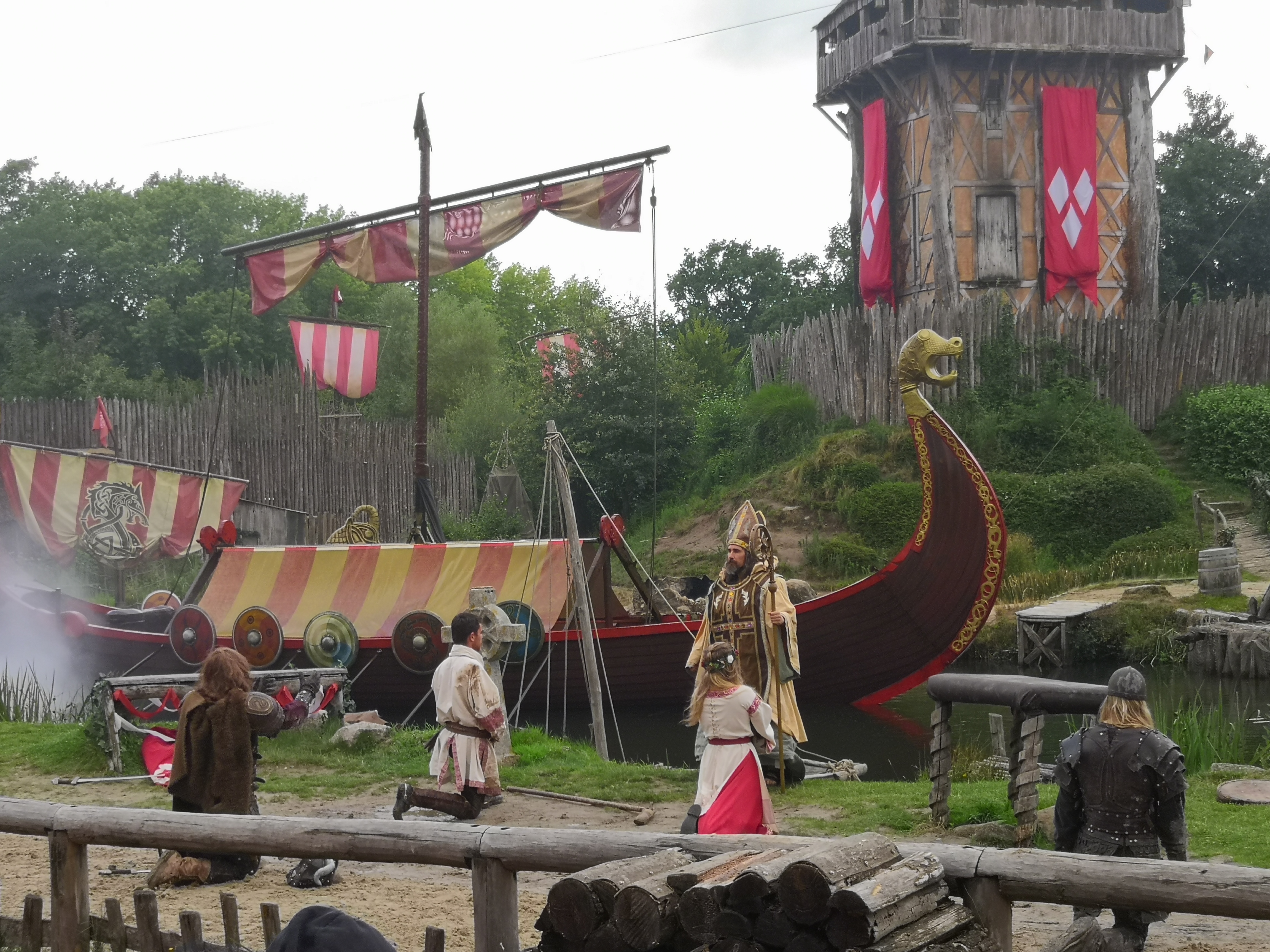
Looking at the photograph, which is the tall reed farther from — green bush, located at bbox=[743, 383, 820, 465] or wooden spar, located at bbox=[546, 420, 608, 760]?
green bush, located at bbox=[743, 383, 820, 465]

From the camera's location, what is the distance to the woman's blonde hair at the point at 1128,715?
5.25m

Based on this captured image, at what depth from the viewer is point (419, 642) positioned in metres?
14.1

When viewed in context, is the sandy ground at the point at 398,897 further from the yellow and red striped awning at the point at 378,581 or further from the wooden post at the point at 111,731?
the yellow and red striped awning at the point at 378,581

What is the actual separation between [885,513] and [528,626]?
10076 mm

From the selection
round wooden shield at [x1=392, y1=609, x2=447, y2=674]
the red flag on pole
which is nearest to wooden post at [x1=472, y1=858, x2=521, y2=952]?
round wooden shield at [x1=392, y1=609, x2=447, y2=674]

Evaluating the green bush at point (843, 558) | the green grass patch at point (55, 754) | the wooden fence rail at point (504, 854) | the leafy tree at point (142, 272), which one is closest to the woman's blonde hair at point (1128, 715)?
the wooden fence rail at point (504, 854)

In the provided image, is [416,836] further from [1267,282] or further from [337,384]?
[1267,282]

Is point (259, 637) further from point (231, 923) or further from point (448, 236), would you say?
point (231, 923)

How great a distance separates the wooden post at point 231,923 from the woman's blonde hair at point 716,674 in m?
2.84

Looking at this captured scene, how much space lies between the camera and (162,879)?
678 centimetres

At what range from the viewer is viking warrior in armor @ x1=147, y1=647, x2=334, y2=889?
6.94 metres

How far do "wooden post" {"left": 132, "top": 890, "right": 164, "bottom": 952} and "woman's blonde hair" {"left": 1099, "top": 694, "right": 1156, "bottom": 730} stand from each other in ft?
11.3

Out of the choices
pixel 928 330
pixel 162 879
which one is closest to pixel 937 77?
pixel 928 330

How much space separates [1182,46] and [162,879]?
25.4 m
